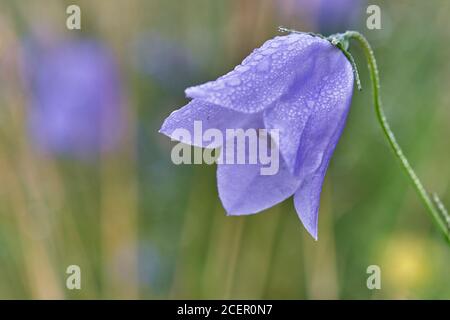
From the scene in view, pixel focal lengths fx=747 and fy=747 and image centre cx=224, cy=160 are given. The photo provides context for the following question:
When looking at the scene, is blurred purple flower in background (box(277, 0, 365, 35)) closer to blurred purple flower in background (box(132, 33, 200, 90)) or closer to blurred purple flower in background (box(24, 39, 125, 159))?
blurred purple flower in background (box(132, 33, 200, 90))

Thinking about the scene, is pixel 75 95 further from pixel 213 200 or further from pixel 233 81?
pixel 233 81

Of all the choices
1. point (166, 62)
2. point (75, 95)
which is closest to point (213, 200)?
point (166, 62)

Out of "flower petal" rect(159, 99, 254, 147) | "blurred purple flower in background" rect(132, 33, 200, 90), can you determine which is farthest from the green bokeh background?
"flower petal" rect(159, 99, 254, 147)

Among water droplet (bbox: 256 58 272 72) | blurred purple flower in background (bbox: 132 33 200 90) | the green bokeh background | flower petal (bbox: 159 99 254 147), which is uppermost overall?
water droplet (bbox: 256 58 272 72)

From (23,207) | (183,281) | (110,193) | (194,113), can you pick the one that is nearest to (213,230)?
(183,281)

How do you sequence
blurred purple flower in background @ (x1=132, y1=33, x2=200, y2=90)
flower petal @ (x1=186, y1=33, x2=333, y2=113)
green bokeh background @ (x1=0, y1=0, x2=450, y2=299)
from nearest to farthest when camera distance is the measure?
1. flower petal @ (x1=186, y1=33, x2=333, y2=113)
2. green bokeh background @ (x1=0, y1=0, x2=450, y2=299)
3. blurred purple flower in background @ (x1=132, y1=33, x2=200, y2=90)

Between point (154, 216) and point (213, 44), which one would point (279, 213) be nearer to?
point (154, 216)

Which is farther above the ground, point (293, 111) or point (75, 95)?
point (293, 111)
